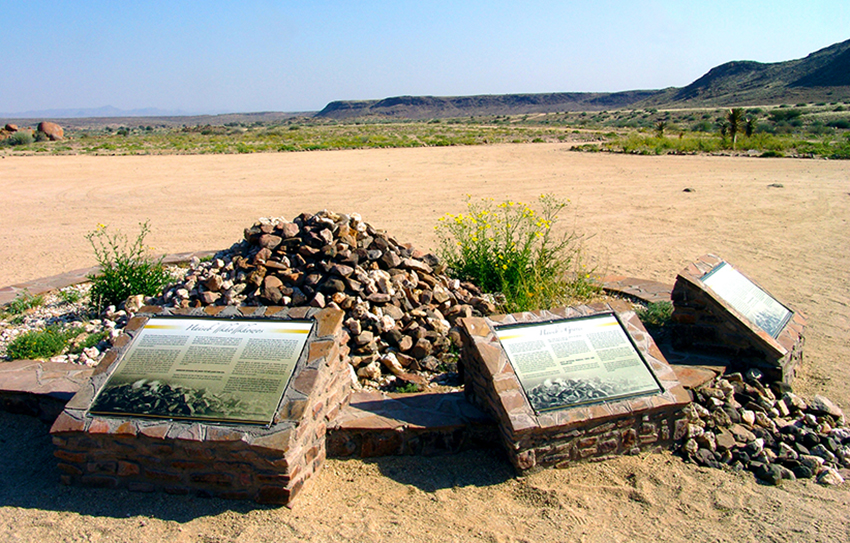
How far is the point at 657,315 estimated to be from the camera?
5078 millimetres

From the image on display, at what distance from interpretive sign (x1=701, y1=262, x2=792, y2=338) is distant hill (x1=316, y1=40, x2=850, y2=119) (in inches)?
2576

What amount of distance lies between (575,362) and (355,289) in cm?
181

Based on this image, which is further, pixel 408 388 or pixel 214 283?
pixel 214 283

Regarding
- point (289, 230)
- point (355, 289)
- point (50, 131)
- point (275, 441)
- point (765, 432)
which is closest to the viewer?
point (275, 441)

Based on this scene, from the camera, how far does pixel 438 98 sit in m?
141

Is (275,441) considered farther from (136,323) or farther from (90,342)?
(90,342)

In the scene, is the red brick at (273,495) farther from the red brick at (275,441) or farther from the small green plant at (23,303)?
the small green plant at (23,303)

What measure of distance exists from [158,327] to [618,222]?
849 cm

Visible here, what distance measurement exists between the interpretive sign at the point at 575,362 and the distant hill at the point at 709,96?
6729 cm

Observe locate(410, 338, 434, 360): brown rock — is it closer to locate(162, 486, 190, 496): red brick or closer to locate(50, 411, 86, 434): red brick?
locate(162, 486, 190, 496): red brick

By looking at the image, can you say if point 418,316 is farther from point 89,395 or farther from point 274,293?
point 89,395

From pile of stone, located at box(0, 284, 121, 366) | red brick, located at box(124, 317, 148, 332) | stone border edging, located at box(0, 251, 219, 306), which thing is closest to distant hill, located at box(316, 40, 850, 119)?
stone border edging, located at box(0, 251, 219, 306)

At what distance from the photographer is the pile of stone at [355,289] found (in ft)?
14.3

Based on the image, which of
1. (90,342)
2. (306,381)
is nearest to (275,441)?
(306,381)
